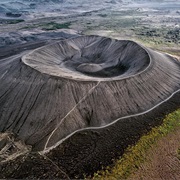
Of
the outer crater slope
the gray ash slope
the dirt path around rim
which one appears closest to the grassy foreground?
the dirt path around rim

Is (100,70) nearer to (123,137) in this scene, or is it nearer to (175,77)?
(175,77)


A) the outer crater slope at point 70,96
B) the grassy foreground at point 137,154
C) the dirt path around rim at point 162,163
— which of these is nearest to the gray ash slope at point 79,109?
the outer crater slope at point 70,96

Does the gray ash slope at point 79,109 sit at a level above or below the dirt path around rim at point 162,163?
above

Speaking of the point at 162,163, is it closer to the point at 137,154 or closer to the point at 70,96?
the point at 137,154

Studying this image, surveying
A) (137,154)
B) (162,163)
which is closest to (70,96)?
(137,154)

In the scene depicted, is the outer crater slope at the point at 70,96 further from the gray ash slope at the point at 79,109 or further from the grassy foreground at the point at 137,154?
the grassy foreground at the point at 137,154

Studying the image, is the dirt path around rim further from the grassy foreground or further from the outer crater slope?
the outer crater slope

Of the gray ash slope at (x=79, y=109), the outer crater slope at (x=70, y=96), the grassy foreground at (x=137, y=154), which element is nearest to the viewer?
the grassy foreground at (x=137, y=154)
